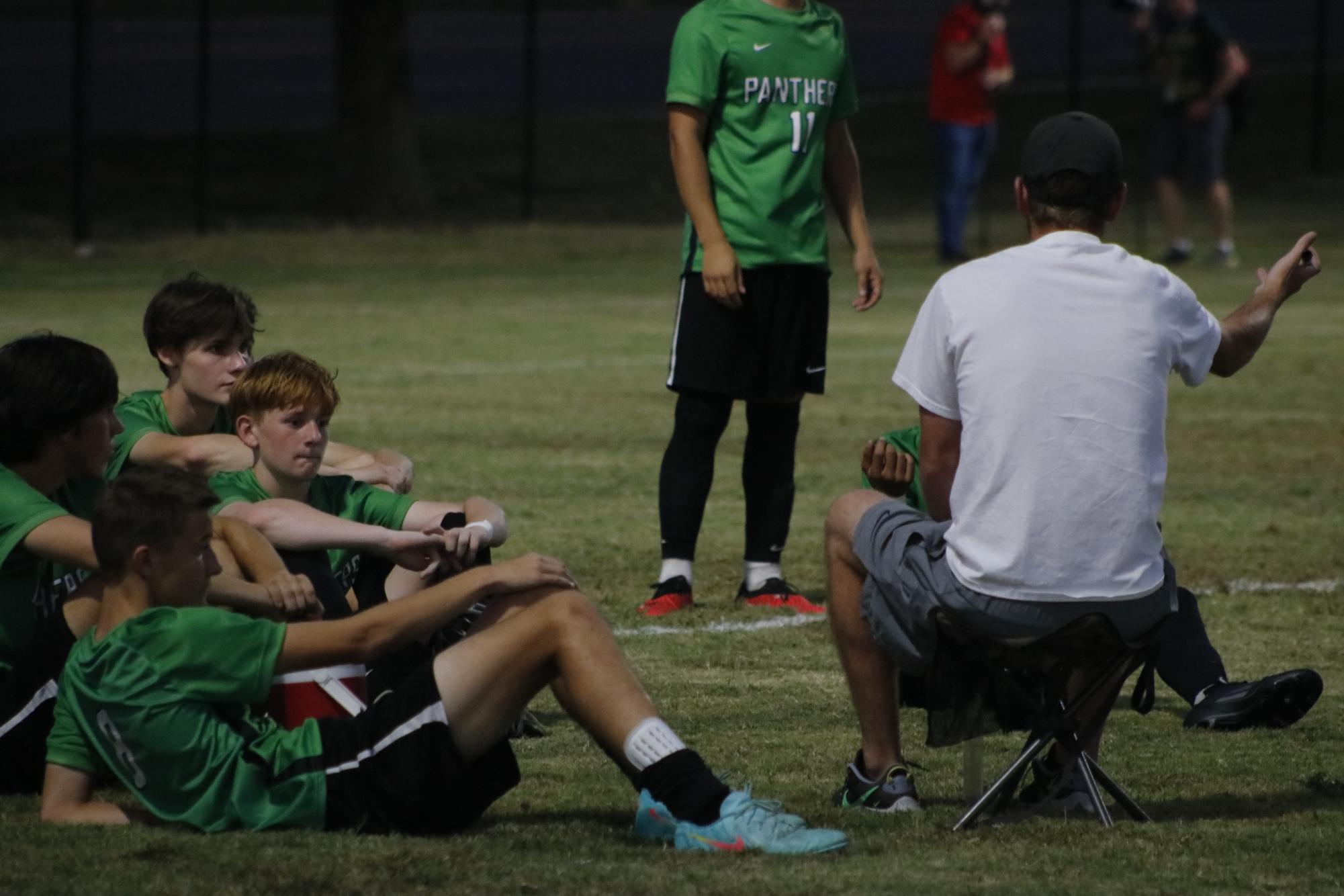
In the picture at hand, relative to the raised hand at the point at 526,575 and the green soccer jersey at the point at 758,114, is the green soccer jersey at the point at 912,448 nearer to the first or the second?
the raised hand at the point at 526,575

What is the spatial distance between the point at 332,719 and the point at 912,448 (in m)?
1.86

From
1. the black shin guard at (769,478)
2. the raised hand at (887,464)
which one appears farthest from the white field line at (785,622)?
the raised hand at (887,464)

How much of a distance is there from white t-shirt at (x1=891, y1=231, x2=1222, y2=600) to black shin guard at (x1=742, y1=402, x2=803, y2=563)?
9.96 ft

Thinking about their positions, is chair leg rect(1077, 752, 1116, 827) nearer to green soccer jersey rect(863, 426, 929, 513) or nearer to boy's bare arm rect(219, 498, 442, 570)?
green soccer jersey rect(863, 426, 929, 513)

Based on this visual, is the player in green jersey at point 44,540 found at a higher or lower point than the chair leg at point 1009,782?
higher

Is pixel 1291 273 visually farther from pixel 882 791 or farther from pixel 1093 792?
pixel 882 791

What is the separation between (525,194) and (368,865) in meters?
20.8

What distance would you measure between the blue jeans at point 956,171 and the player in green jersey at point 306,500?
49.4ft

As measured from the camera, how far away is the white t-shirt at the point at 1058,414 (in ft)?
15.3

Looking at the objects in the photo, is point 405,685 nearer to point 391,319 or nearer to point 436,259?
point 391,319

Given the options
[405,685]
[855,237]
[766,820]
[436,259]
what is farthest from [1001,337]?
[436,259]

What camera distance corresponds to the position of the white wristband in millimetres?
5434

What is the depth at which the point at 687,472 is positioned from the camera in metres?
7.74

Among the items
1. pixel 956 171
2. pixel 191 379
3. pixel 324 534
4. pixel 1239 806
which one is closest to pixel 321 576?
pixel 324 534
